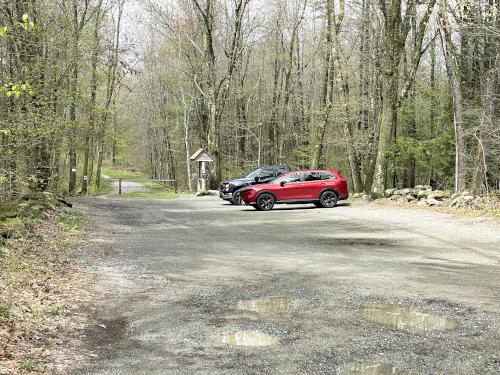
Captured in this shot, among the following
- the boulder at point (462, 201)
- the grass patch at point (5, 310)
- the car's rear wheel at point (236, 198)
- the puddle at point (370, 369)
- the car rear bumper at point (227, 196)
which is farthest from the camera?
the car rear bumper at point (227, 196)

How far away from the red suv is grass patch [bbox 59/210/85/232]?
787cm

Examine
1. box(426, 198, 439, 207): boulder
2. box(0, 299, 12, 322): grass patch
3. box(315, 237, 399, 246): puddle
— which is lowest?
box(315, 237, 399, 246): puddle

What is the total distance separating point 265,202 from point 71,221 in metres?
9.40

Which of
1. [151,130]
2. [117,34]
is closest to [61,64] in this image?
[117,34]

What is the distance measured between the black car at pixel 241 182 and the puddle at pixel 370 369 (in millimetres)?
20805

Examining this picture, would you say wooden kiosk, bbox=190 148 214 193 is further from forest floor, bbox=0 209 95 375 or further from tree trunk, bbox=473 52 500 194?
forest floor, bbox=0 209 95 375

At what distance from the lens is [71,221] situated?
48.2ft

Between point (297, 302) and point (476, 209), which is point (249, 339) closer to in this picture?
point (297, 302)

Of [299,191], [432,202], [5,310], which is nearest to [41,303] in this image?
[5,310]

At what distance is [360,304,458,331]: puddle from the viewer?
5.68 m

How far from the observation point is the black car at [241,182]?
25.8 meters

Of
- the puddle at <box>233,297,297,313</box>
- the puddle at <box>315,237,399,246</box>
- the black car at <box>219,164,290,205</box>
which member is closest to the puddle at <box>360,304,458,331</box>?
the puddle at <box>233,297,297,313</box>

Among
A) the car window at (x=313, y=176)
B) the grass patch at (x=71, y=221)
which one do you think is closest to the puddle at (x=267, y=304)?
the grass patch at (x=71, y=221)

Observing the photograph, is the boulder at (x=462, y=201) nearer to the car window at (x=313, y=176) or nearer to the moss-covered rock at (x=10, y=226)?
the car window at (x=313, y=176)
